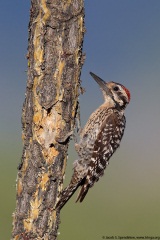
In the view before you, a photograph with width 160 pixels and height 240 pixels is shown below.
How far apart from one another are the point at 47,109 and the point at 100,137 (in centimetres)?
139

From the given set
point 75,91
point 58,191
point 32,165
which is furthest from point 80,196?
point 75,91

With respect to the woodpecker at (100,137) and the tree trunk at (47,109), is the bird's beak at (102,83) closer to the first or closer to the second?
the woodpecker at (100,137)

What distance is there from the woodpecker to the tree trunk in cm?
60

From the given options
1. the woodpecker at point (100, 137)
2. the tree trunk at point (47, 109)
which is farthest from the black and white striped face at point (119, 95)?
Answer: the tree trunk at point (47, 109)

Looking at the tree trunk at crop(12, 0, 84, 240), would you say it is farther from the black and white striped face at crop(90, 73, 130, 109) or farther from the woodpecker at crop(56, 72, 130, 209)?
the black and white striped face at crop(90, 73, 130, 109)

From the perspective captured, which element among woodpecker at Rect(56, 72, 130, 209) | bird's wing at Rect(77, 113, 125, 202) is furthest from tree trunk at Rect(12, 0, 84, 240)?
bird's wing at Rect(77, 113, 125, 202)

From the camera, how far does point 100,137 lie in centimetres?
507

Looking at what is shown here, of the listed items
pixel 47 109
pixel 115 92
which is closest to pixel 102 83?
pixel 115 92

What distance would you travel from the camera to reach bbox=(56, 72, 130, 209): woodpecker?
482cm

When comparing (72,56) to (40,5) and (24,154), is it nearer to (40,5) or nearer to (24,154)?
(40,5)

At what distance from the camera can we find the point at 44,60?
149 inches

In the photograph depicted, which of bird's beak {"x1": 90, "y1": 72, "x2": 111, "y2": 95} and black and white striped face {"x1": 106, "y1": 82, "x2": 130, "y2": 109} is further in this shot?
bird's beak {"x1": 90, "y1": 72, "x2": 111, "y2": 95}

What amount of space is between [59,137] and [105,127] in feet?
4.26

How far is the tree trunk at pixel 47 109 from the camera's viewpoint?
3.79 metres
